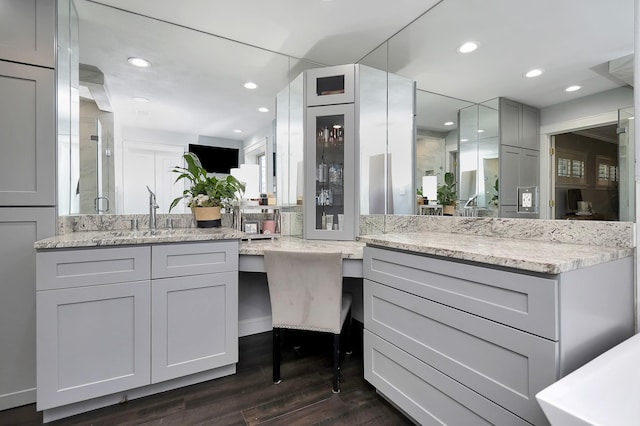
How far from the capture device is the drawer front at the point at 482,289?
2.94 ft

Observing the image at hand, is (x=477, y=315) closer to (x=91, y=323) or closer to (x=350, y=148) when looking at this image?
(x=350, y=148)

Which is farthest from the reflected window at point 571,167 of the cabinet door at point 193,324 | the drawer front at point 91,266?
the drawer front at point 91,266

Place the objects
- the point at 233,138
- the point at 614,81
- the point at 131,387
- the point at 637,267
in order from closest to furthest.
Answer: the point at 637,267
the point at 614,81
the point at 131,387
the point at 233,138

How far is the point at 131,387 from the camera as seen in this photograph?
158 centimetres

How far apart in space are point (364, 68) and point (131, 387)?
2.64 meters

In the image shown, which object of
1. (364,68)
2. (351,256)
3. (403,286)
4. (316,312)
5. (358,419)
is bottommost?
(358,419)

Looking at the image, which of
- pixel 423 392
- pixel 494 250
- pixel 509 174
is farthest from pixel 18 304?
pixel 509 174

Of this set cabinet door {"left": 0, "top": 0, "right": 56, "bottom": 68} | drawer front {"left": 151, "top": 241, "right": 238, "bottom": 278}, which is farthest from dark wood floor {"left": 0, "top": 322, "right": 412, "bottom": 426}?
cabinet door {"left": 0, "top": 0, "right": 56, "bottom": 68}

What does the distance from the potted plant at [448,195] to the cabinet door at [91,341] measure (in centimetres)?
192

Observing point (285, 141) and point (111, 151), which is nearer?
point (111, 151)

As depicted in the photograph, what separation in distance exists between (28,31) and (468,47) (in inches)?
104

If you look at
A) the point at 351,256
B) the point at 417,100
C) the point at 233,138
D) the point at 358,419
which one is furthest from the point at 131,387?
the point at 417,100

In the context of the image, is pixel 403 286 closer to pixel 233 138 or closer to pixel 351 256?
pixel 351 256

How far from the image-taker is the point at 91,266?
1.50 metres
